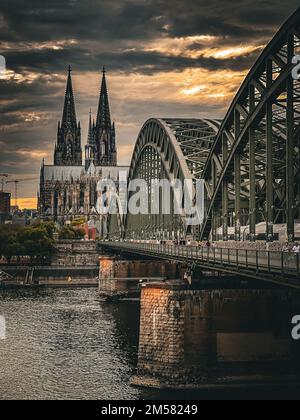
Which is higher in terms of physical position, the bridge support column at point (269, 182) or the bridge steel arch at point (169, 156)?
the bridge steel arch at point (169, 156)

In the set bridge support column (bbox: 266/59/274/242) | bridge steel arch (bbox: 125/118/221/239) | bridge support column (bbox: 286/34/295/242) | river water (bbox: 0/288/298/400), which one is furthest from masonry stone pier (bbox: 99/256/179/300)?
bridge support column (bbox: 286/34/295/242)

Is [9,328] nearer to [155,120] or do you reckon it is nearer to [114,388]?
[114,388]

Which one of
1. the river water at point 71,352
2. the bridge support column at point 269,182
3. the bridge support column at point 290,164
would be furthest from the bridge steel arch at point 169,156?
the bridge support column at point 290,164

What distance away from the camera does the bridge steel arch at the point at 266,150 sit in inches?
1737

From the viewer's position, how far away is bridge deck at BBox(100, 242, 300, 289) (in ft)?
103

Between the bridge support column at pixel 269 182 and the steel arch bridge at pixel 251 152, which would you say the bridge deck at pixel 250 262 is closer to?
the bridge support column at pixel 269 182

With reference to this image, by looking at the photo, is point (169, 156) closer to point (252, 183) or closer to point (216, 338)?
point (252, 183)

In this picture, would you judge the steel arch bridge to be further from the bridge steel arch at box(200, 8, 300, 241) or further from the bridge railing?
the bridge railing

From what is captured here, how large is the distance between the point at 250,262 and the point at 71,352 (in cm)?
2125

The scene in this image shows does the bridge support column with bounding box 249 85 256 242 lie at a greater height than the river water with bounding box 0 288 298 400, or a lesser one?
greater

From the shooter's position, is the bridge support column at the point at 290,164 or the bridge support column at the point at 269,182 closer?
the bridge support column at the point at 290,164

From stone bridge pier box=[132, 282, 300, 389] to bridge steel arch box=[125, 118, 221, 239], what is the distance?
37.2 m

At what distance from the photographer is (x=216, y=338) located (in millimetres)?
41125
